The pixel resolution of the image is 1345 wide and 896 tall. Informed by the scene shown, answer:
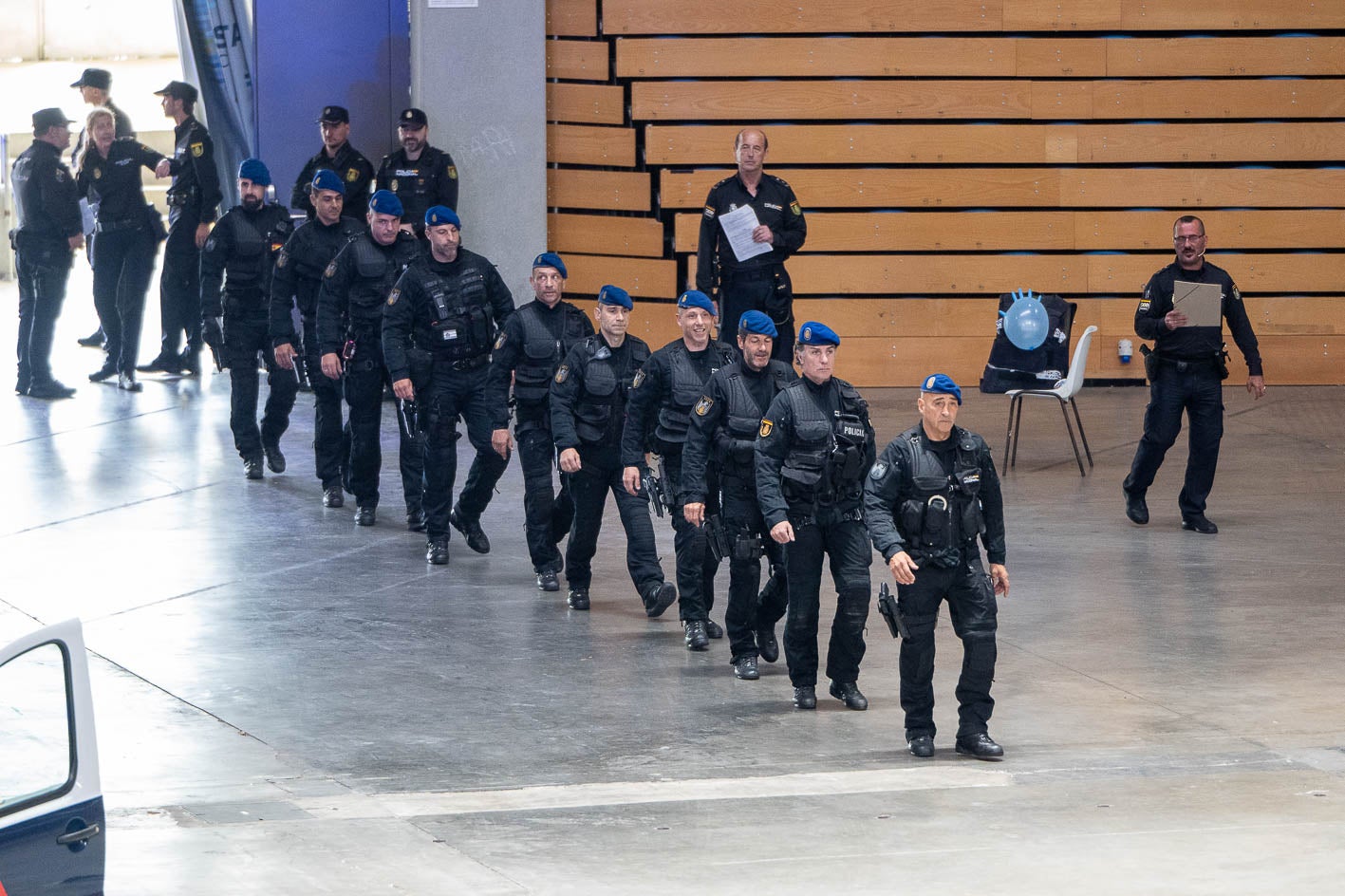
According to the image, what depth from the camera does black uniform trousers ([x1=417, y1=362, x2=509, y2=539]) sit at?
1000cm

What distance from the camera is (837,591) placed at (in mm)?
7516

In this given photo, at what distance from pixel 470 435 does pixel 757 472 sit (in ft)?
9.78

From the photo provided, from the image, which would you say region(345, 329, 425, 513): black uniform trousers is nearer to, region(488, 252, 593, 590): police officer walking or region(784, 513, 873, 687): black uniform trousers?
region(488, 252, 593, 590): police officer walking

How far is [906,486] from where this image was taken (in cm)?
698

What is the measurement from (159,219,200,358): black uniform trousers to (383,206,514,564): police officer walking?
5.15m

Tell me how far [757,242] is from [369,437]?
3.10 meters

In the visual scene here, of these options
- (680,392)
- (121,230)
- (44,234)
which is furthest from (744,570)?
(44,234)

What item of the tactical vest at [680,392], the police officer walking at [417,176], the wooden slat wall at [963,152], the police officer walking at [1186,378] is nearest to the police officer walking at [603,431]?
the tactical vest at [680,392]

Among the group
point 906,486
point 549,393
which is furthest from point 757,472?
point 549,393

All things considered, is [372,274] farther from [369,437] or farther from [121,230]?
[121,230]

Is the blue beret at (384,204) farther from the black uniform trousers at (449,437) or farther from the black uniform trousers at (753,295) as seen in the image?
the black uniform trousers at (753,295)

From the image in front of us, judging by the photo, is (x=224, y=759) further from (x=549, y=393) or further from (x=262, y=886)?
(x=549, y=393)

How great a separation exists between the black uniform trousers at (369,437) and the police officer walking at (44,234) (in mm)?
4426

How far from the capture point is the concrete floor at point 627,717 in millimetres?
5742
